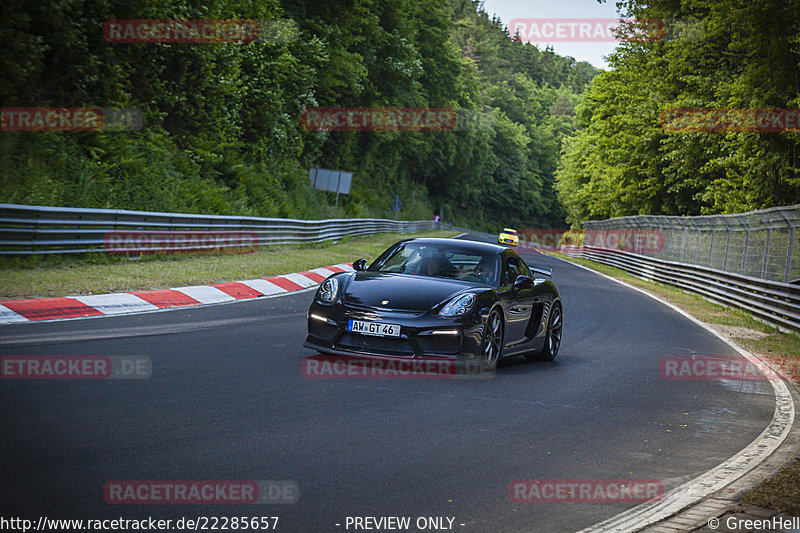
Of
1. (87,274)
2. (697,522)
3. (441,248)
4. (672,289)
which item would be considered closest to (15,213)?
(87,274)

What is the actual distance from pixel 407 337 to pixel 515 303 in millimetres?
1843

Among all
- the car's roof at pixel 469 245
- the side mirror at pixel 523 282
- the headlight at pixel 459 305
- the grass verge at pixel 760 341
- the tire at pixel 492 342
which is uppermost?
the car's roof at pixel 469 245

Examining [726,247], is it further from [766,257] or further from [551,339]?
[551,339]

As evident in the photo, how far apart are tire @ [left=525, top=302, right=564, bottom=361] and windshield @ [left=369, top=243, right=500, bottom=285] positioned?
1303mm

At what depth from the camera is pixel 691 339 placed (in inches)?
559

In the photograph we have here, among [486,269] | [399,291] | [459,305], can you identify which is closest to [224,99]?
[486,269]

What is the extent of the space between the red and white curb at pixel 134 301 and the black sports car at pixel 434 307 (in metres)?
3.77

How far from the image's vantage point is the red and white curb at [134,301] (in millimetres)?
10312

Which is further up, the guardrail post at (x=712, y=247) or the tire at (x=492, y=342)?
the guardrail post at (x=712, y=247)

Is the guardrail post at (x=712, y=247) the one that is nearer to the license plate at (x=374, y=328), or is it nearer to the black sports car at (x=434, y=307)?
the black sports car at (x=434, y=307)

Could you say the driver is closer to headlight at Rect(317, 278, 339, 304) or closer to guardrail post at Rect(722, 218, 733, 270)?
headlight at Rect(317, 278, 339, 304)

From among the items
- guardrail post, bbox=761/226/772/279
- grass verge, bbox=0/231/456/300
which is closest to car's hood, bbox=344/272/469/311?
grass verge, bbox=0/231/456/300

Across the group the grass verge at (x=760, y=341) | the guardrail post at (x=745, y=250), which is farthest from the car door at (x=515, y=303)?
the guardrail post at (x=745, y=250)

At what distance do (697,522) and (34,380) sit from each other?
4908 mm
